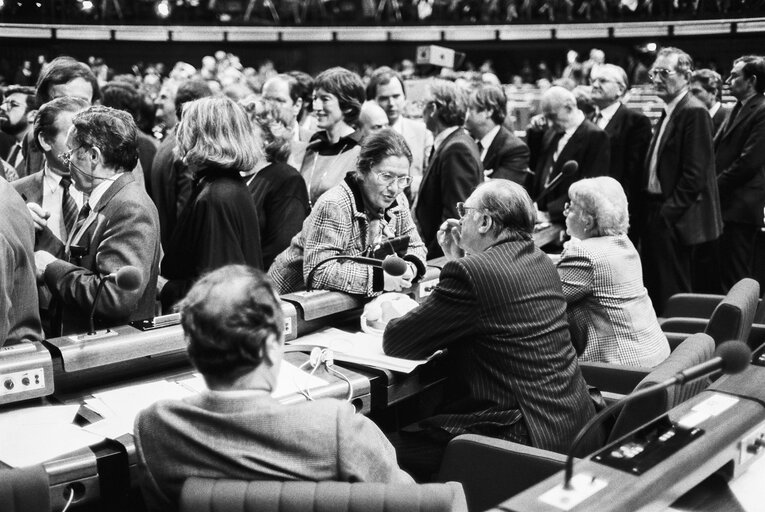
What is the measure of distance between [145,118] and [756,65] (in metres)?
3.91

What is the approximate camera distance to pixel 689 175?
4895 mm

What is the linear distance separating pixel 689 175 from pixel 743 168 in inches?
26.2

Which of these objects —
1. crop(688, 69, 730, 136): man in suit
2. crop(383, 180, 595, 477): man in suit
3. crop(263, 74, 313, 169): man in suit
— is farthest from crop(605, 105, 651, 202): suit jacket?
crop(383, 180, 595, 477): man in suit

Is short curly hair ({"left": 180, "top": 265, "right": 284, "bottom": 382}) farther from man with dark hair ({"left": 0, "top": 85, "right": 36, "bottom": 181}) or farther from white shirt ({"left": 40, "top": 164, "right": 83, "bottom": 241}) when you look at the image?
man with dark hair ({"left": 0, "top": 85, "right": 36, "bottom": 181})

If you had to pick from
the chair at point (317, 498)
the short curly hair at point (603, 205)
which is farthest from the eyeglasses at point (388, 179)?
the chair at point (317, 498)

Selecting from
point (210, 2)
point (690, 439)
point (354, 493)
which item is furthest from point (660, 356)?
point (210, 2)

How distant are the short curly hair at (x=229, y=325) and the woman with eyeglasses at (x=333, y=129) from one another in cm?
288

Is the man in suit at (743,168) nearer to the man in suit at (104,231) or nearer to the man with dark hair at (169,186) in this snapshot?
the man with dark hair at (169,186)

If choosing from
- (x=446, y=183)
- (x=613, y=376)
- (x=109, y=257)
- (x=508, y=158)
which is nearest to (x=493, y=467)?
(x=613, y=376)

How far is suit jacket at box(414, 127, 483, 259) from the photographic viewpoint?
13.9 ft

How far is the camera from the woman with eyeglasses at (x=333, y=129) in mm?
4340

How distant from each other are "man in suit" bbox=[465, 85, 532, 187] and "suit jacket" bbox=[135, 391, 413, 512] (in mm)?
3684

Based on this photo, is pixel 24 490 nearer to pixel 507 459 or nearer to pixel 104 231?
pixel 507 459

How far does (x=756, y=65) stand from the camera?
5344 mm
